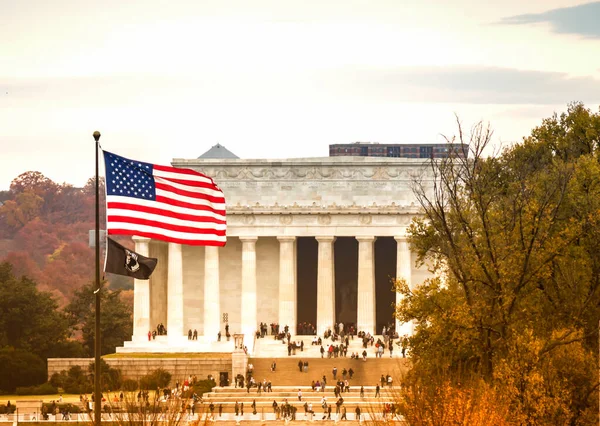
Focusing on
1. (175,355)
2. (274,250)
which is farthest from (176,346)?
(274,250)

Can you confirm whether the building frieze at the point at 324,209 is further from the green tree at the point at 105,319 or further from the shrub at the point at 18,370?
the shrub at the point at 18,370

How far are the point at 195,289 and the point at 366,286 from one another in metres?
18.1

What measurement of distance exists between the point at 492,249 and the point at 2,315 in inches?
2522

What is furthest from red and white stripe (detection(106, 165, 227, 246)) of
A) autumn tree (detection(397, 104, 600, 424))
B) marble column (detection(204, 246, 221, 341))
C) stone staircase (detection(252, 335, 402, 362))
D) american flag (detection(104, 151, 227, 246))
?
marble column (detection(204, 246, 221, 341))

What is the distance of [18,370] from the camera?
10606cm

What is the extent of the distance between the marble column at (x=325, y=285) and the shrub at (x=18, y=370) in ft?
92.7

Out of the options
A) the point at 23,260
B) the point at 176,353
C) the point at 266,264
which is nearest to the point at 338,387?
the point at 176,353

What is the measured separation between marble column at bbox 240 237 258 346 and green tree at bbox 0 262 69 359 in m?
17.0

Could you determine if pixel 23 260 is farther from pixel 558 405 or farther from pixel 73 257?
pixel 558 405

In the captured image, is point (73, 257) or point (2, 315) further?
point (73, 257)

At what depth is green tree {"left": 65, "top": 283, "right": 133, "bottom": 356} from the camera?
12738cm

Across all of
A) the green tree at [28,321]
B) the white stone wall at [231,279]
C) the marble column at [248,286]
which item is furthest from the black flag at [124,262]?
the white stone wall at [231,279]

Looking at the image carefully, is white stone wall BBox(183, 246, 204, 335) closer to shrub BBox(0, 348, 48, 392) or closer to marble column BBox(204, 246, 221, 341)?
marble column BBox(204, 246, 221, 341)

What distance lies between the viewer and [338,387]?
317 feet
